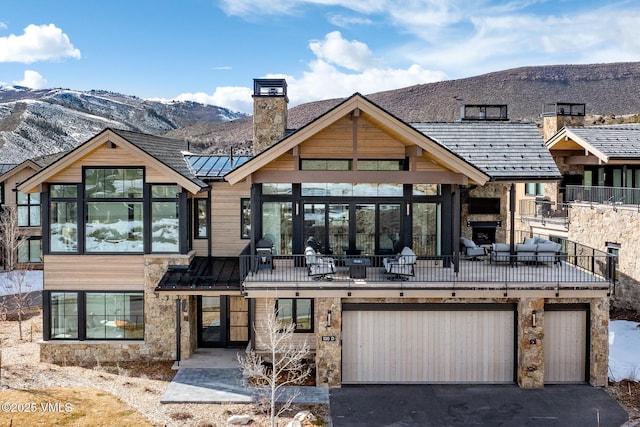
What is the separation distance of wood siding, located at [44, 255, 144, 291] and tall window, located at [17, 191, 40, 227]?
19.7 metres

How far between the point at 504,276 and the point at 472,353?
235 centimetres

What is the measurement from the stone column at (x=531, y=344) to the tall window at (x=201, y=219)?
1030 centimetres

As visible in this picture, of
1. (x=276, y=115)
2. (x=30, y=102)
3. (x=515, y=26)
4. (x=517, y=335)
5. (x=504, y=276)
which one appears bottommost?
(x=517, y=335)

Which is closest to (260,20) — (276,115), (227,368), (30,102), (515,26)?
(515,26)

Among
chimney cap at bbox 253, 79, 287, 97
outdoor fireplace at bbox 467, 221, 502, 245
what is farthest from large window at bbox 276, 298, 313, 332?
outdoor fireplace at bbox 467, 221, 502, 245

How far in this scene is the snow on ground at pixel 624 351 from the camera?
15.5 metres

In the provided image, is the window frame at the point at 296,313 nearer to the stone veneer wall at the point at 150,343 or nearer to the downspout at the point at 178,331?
the downspout at the point at 178,331

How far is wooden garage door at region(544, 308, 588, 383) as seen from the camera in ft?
50.0

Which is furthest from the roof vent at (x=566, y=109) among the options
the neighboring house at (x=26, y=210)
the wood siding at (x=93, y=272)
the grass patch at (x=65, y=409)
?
the neighboring house at (x=26, y=210)

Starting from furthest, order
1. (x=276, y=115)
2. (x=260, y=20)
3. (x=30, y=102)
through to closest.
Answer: (x=30, y=102) → (x=260, y=20) → (x=276, y=115)

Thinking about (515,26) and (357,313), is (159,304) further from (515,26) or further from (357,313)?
(515,26)

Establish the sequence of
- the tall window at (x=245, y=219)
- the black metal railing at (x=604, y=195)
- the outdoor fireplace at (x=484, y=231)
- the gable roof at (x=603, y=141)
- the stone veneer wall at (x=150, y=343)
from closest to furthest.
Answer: the stone veneer wall at (x=150, y=343)
the tall window at (x=245, y=219)
the outdoor fireplace at (x=484, y=231)
the black metal railing at (x=604, y=195)
the gable roof at (x=603, y=141)

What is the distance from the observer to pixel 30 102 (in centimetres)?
13525

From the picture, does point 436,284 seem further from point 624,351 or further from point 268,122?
point 268,122
